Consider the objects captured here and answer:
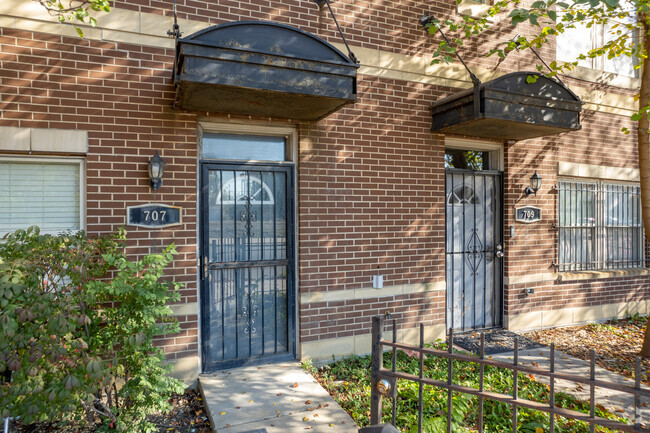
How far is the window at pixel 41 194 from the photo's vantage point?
13.0 ft

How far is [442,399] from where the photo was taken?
3949mm

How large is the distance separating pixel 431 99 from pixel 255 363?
13.8 ft

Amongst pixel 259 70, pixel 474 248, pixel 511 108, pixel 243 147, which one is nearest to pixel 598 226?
pixel 474 248

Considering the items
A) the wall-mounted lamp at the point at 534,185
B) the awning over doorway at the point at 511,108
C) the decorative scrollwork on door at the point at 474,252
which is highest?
the awning over doorway at the point at 511,108

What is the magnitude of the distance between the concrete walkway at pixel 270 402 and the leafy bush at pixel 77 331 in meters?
0.49

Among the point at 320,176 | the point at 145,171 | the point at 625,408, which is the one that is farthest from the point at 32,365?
the point at 625,408

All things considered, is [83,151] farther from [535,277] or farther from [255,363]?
[535,277]

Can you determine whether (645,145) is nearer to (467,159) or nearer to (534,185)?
(534,185)

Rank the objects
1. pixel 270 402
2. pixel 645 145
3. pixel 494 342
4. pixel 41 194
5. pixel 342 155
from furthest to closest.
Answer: pixel 494 342, pixel 645 145, pixel 342 155, pixel 41 194, pixel 270 402

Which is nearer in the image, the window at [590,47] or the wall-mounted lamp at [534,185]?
the wall-mounted lamp at [534,185]

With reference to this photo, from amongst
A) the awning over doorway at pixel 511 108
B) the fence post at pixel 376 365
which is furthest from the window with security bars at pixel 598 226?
the fence post at pixel 376 365

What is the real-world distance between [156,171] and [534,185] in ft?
17.9

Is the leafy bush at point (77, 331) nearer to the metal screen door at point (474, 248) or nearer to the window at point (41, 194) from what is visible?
the window at point (41, 194)

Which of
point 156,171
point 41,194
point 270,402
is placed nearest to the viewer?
point 270,402
